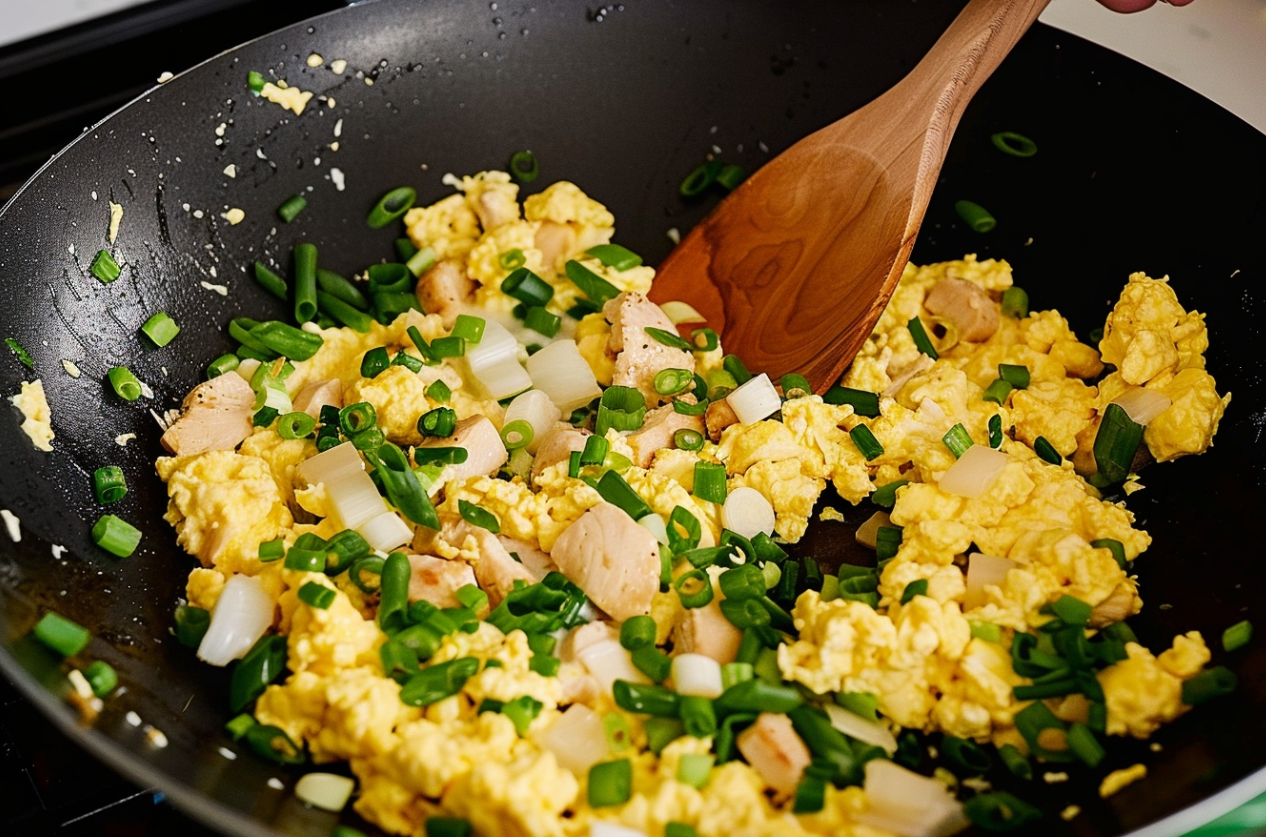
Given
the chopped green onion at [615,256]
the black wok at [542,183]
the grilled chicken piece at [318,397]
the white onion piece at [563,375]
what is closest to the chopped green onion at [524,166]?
the black wok at [542,183]

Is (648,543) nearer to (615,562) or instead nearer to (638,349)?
(615,562)

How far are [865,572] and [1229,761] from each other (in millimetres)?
799

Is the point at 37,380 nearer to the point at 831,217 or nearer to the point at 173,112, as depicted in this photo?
the point at 173,112

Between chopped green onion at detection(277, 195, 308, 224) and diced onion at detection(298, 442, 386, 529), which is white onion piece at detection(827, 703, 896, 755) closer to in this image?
diced onion at detection(298, 442, 386, 529)

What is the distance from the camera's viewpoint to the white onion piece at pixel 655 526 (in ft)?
7.28

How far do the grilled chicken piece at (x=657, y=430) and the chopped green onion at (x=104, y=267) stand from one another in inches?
48.7

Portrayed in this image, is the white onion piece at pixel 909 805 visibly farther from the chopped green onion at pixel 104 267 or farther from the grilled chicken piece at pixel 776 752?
the chopped green onion at pixel 104 267

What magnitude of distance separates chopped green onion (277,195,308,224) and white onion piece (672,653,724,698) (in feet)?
5.21

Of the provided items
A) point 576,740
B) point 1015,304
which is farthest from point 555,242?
point 576,740

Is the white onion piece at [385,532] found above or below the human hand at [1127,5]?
below

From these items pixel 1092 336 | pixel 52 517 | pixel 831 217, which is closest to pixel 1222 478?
pixel 1092 336

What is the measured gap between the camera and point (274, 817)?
62.2 inches

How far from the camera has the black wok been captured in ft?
5.82

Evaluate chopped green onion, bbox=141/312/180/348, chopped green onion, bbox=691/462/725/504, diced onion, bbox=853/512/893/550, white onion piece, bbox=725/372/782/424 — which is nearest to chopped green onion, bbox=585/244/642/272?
white onion piece, bbox=725/372/782/424
